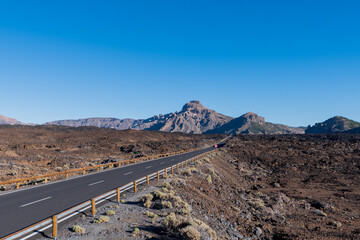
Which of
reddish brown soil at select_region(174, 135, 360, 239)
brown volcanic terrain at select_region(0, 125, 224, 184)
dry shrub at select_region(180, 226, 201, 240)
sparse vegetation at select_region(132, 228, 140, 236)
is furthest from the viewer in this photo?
brown volcanic terrain at select_region(0, 125, 224, 184)

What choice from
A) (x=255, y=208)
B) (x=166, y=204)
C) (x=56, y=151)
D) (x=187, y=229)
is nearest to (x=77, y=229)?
(x=187, y=229)

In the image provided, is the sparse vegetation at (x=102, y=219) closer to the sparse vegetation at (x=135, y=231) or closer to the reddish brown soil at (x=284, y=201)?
the sparse vegetation at (x=135, y=231)

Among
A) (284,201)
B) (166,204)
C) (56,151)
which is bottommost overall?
(284,201)

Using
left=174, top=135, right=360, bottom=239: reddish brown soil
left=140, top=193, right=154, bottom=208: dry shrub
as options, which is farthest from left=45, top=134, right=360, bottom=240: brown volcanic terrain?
left=140, top=193, right=154, bottom=208: dry shrub

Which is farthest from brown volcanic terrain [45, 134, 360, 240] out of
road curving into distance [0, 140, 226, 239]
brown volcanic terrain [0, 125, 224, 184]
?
brown volcanic terrain [0, 125, 224, 184]

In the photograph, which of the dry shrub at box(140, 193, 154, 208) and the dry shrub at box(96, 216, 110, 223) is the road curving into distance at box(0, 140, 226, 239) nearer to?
the dry shrub at box(96, 216, 110, 223)

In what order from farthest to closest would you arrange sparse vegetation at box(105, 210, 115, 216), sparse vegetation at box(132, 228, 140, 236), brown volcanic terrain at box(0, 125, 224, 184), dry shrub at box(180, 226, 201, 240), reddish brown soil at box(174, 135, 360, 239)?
brown volcanic terrain at box(0, 125, 224, 184) → reddish brown soil at box(174, 135, 360, 239) → sparse vegetation at box(105, 210, 115, 216) → sparse vegetation at box(132, 228, 140, 236) → dry shrub at box(180, 226, 201, 240)

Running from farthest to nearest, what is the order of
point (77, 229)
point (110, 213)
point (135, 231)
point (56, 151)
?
point (56, 151), point (110, 213), point (135, 231), point (77, 229)

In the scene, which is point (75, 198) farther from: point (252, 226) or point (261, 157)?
point (261, 157)

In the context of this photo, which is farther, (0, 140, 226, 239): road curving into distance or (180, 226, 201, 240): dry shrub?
(0, 140, 226, 239): road curving into distance

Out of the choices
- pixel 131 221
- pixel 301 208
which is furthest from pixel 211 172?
pixel 131 221

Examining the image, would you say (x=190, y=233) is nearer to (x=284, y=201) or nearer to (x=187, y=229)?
(x=187, y=229)

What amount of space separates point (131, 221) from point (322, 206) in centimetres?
2175

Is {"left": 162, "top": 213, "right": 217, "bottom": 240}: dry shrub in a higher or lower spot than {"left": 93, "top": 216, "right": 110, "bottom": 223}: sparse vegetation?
lower
